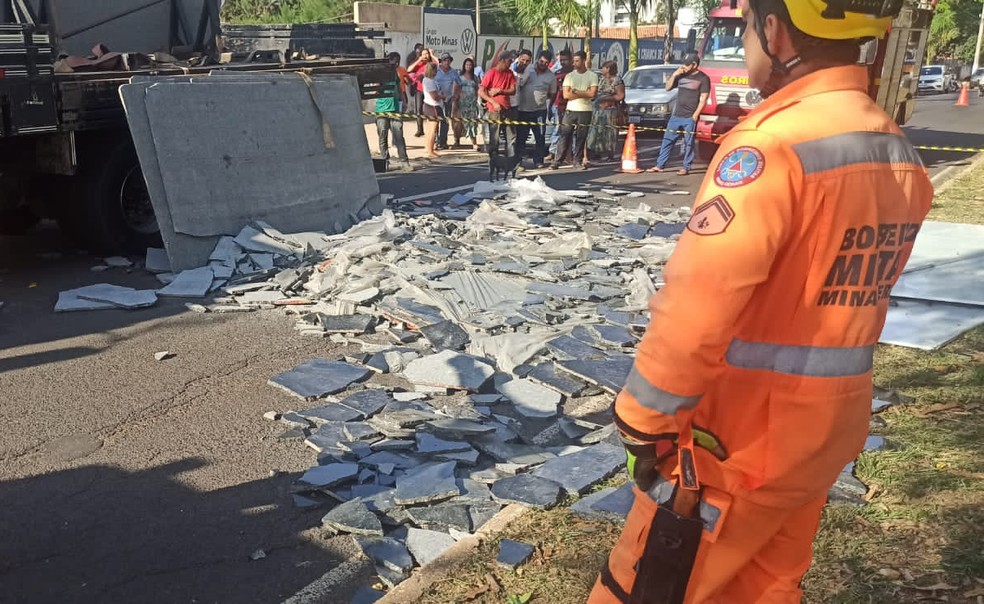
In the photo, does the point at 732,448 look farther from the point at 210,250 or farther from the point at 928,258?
the point at 928,258

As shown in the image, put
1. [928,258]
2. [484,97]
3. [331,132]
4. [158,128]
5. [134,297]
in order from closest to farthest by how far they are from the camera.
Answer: [134,297] < [158,128] < [928,258] < [331,132] < [484,97]

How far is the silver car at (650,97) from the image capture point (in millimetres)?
19469

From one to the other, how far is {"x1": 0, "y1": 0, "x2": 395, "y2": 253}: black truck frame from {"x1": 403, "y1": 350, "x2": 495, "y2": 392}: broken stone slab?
3.95 m

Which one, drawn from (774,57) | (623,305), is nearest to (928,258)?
(623,305)

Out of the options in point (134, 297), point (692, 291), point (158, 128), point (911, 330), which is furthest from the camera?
point (158, 128)

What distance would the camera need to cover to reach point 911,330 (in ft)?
21.5

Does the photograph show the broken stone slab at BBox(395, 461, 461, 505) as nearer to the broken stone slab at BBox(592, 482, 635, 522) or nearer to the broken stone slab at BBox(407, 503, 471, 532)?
the broken stone slab at BBox(407, 503, 471, 532)

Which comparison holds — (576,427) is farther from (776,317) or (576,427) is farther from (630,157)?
(630,157)

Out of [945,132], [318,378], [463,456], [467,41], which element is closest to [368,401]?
[318,378]

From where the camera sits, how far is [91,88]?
7723mm

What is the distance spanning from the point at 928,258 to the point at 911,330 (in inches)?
99.9

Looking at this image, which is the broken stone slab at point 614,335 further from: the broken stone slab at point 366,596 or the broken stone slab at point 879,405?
the broken stone slab at point 366,596

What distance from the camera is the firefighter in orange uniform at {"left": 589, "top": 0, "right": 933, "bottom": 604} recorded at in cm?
171

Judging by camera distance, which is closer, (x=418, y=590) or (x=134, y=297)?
(x=418, y=590)
